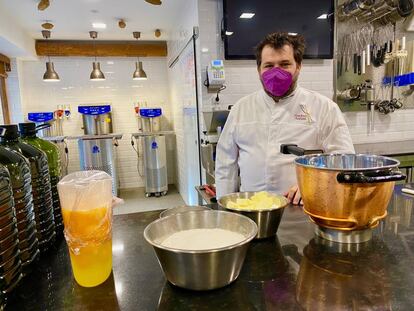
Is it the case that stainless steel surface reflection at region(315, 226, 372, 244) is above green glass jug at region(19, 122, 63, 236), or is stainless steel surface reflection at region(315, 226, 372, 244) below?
below

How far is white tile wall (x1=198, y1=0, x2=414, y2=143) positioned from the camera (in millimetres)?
3266

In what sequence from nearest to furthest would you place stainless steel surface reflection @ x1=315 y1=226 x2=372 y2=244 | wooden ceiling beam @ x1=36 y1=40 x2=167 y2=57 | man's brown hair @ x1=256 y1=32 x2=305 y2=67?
stainless steel surface reflection @ x1=315 y1=226 x2=372 y2=244
man's brown hair @ x1=256 y1=32 x2=305 y2=67
wooden ceiling beam @ x1=36 y1=40 x2=167 y2=57

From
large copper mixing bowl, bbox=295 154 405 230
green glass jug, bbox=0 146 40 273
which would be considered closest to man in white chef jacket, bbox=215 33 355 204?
large copper mixing bowl, bbox=295 154 405 230

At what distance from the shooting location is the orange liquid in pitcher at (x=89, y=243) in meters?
0.78

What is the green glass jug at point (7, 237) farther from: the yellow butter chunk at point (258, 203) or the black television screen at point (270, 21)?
the black television screen at point (270, 21)

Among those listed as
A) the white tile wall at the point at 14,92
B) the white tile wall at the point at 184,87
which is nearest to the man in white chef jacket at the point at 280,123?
the white tile wall at the point at 184,87

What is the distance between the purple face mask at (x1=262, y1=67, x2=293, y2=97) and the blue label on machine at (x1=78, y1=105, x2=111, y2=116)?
429cm

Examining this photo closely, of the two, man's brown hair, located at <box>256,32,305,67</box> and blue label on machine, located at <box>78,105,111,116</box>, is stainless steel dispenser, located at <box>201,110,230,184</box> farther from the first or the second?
blue label on machine, located at <box>78,105,111,116</box>

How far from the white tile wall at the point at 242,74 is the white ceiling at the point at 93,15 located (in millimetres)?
819

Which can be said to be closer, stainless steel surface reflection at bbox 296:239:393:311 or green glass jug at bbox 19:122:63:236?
stainless steel surface reflection at bbox 296:239:393:311

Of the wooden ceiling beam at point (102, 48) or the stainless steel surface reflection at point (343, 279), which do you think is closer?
the stainless steel surface reflection at point (343, 279)

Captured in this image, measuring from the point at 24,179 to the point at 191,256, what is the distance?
0.53 m

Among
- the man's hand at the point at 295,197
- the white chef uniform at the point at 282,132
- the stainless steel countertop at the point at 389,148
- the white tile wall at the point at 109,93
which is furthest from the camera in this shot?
the white tile wall at the point at 109,93

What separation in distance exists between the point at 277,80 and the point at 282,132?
0.30m
